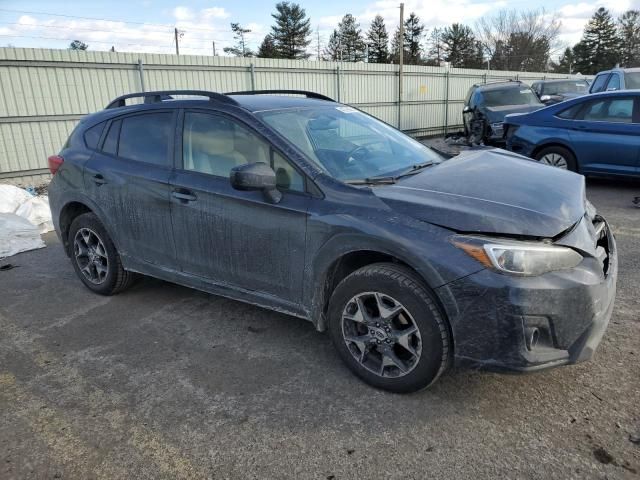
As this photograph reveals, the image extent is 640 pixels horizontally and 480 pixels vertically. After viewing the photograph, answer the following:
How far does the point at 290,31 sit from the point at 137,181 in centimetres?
5907

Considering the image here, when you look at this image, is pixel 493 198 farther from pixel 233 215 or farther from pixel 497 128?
pixel 497 128

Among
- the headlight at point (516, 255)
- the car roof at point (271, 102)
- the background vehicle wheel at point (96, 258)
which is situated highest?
the car roof at point (271, 102)

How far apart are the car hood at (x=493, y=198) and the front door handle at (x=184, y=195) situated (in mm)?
1385

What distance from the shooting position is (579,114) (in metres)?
8.07

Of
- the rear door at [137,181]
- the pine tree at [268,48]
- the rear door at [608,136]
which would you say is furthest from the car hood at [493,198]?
the pine tree at [268,48]

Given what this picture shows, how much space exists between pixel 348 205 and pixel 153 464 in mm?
1652

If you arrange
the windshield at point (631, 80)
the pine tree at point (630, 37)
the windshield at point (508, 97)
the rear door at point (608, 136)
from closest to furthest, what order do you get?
the rear door at point (608, 136), the windshield at point (631, 80), the windshield at point (508, 97), the pine tree at point (630, 37)

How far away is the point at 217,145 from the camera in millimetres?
3576

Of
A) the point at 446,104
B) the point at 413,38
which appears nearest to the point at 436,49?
the point at 413,38

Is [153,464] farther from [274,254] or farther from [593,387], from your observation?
[593,387]

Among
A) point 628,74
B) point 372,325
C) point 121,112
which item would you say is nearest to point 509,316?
point 372,325

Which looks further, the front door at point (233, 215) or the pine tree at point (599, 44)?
the pine tree at point (599, 44)

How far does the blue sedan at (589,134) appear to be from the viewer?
298 inches

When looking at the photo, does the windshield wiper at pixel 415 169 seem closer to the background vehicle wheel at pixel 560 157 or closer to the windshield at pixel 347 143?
the windshield at pixel 347 143
